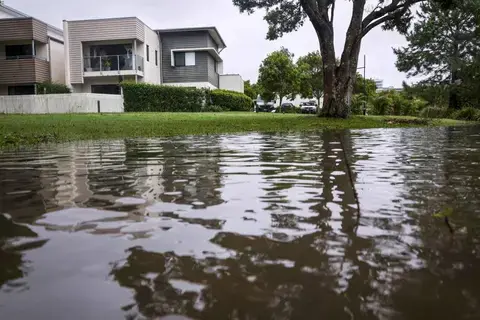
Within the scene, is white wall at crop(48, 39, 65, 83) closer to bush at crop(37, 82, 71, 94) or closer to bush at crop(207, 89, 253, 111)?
bush at crop(37, 82, 71, 94)

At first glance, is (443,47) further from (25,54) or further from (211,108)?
(25,54)

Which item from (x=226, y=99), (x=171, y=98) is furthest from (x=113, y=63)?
(x=226, y=99)

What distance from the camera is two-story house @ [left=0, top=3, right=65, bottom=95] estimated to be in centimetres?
3359

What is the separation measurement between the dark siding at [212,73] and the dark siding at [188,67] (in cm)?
122

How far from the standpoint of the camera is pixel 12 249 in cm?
240

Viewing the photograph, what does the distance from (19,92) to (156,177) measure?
35.6 metres

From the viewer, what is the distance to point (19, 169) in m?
5.63

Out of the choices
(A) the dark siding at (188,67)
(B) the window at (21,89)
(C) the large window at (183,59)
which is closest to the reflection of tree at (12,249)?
(B) the window at (21,89)

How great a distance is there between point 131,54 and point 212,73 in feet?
32.1

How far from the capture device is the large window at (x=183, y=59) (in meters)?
39.9

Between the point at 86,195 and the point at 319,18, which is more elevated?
the point at 319,18

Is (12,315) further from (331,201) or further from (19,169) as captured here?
(19,169)

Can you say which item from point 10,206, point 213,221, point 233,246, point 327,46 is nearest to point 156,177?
point 10,206

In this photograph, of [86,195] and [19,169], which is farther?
[19,169]
